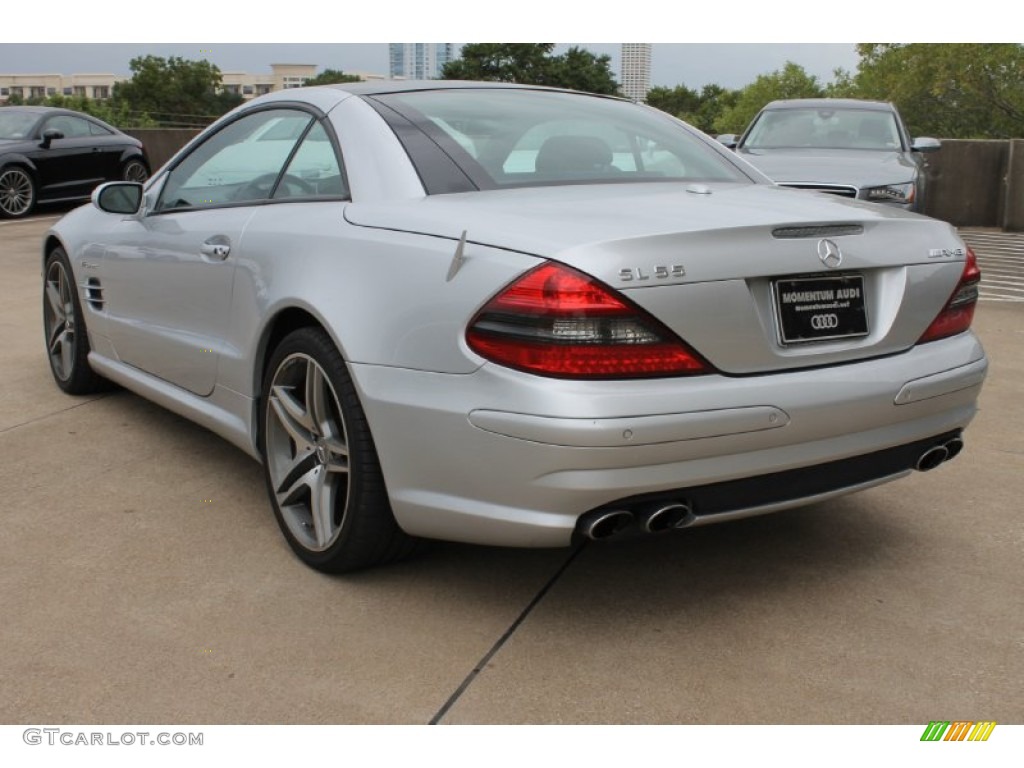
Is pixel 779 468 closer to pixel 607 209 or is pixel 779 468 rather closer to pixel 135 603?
pixel 607 209

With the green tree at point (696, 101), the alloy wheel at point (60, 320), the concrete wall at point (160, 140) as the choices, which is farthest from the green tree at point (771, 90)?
the alloy wheel at point (60, 320)

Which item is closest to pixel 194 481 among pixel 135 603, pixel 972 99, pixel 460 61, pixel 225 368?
pixel 225 368

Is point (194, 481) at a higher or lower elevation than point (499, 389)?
lower

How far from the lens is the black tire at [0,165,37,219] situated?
47.5 feet

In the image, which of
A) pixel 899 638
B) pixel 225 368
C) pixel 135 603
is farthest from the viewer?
pixel 225 368

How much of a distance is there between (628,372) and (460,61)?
9264cm

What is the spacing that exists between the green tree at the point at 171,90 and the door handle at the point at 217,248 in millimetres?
100964

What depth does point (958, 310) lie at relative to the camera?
3.28 m

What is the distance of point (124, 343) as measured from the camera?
472 centimetres

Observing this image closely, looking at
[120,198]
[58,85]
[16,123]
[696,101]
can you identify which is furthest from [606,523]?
[58,85]

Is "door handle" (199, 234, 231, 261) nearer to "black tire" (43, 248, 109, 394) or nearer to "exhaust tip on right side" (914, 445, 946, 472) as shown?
"black tire" (43, 248, 109, 394)

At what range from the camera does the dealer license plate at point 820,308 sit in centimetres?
285
